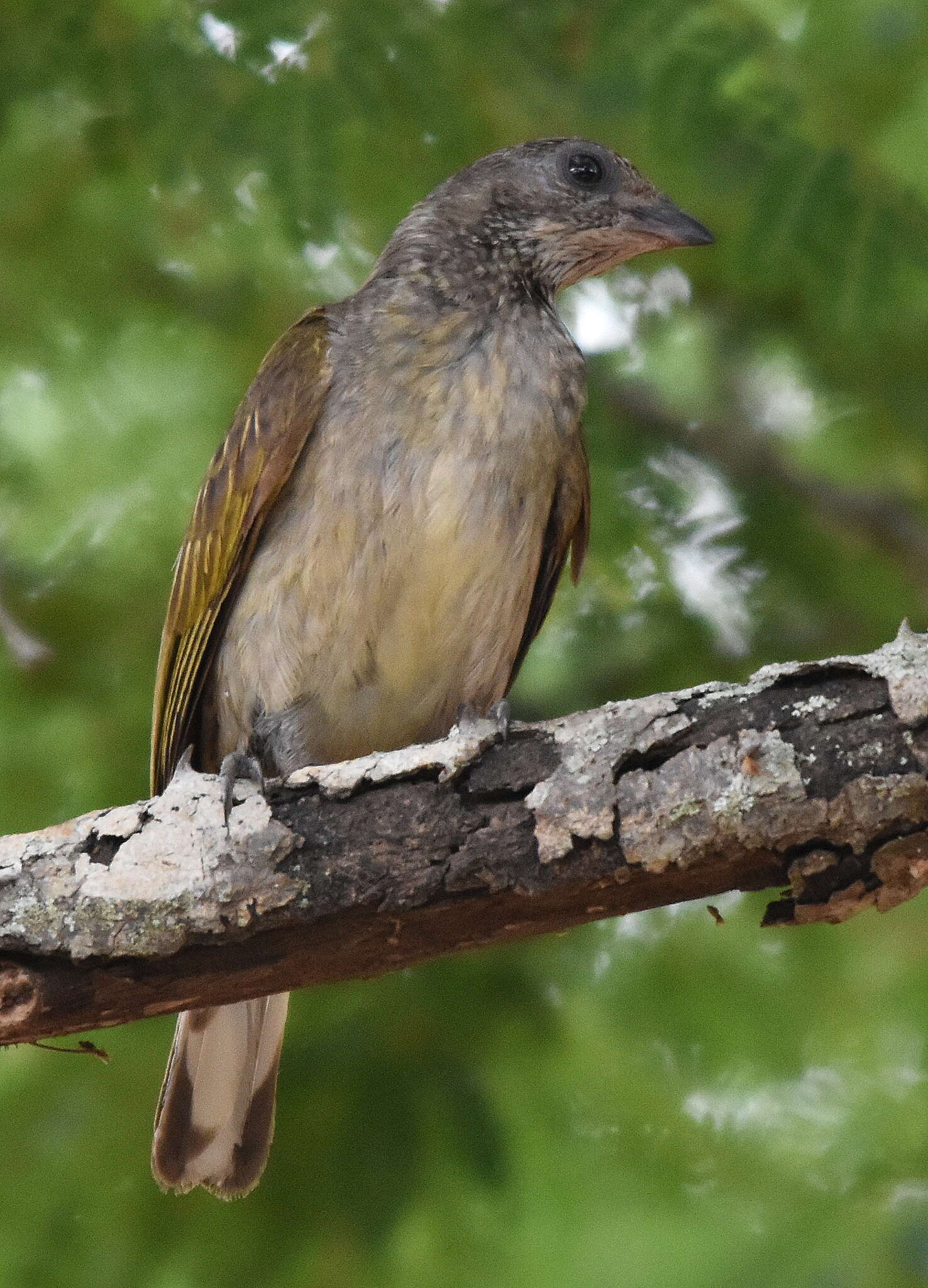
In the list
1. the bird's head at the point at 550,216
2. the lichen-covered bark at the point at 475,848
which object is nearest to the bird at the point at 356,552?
the bird's head at the point at 550,216

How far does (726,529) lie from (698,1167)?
5.93 feet

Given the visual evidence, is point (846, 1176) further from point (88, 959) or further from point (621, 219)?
point (621, 219)

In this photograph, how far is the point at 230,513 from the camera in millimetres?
3602

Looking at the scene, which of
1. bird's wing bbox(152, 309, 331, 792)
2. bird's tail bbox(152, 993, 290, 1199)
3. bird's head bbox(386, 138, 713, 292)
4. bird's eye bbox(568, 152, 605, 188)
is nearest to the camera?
bird's tail bbox(152, 993, 290, 1199)

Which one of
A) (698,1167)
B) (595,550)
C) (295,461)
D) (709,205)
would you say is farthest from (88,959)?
(709,205)

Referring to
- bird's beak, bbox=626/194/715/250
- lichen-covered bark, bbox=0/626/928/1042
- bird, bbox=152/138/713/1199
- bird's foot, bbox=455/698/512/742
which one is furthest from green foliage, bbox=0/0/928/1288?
lichen-covered bark, bbox=0/626/928/1042

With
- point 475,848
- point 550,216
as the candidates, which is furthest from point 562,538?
point 475,848

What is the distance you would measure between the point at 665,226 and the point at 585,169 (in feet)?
0.95

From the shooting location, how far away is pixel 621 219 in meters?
4.15

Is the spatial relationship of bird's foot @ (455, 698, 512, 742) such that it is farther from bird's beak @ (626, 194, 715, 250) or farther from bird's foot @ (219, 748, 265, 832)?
bird's beak @ (626, 194, 715, 250)

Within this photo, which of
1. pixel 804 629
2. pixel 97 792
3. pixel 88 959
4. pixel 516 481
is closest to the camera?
pixel 88 959

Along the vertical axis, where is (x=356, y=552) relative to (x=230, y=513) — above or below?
below

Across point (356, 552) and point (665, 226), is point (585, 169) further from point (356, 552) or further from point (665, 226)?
point (356, 552)

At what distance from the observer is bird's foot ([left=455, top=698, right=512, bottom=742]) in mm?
2666
